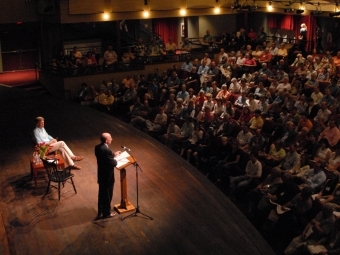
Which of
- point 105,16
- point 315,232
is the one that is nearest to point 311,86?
point 315,232

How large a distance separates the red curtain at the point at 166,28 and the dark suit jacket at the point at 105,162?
14592 mm

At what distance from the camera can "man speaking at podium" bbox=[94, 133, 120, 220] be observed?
6133 mm

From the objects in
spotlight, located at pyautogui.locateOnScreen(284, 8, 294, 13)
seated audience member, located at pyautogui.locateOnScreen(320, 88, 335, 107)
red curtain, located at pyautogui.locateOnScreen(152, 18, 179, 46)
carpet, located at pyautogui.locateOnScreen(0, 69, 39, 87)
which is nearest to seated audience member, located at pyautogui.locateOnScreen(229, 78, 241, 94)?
seated audience member, located at pyautogui.locateOnScreen(320, 88, 335, 107)

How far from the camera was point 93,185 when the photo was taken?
24.4 feet

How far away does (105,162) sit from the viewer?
6.14 m

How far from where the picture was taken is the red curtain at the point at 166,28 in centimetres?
2019

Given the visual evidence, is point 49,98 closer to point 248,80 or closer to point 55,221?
point 248,80

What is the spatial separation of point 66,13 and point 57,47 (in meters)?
2.80

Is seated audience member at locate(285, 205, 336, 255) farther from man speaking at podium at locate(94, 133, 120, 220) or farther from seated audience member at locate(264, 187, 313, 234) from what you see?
man speaking at podium at locate(94, 133, 120, 220)

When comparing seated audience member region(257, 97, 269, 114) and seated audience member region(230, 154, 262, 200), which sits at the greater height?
seated audience member region(257, 97, 269, 114)

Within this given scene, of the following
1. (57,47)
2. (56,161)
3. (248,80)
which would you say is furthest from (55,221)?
(57,47)

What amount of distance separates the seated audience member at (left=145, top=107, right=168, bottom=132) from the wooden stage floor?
2.06 metres

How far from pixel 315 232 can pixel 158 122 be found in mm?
5439

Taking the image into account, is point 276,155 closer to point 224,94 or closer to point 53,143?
point 224,94
